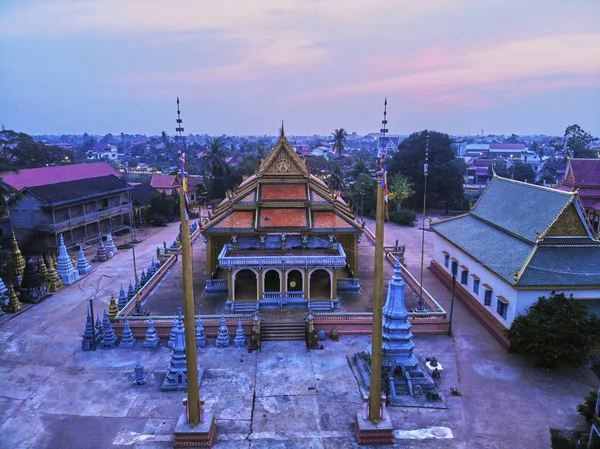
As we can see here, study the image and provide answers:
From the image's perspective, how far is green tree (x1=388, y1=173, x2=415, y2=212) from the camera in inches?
1978

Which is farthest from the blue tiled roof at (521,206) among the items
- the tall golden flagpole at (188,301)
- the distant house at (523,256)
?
the tall golden flagpole at (188,301)

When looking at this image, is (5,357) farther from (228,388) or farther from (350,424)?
(350,424)

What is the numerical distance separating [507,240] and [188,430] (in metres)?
19.3

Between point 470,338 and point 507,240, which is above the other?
point 507,240

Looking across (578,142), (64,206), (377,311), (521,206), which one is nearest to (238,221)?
(377,311)

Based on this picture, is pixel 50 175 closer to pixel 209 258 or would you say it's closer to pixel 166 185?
pixel 166 185

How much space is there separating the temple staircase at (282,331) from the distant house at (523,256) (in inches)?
385

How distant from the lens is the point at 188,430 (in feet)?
43.6

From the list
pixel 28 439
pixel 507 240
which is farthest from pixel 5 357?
pixel 507 240

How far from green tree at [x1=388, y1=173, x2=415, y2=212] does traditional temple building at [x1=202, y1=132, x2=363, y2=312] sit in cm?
2487

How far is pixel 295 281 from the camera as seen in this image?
79.8 ft

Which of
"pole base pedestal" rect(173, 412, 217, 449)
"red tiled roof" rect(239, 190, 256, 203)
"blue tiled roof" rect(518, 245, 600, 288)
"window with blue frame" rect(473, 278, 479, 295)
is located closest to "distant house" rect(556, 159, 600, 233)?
"blue tiled roof" rect(518, 245, 600, 288)

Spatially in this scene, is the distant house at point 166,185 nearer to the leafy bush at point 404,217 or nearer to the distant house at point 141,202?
the distant house at point 141,202

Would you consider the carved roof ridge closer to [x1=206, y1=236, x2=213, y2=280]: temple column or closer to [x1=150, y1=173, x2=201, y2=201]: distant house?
[x1=206, y1=236, x2=213, y2=280]: temple column
